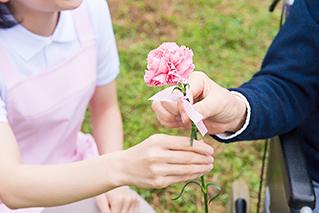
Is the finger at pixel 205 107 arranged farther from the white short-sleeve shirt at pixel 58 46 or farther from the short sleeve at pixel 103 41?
the short sleeve at pixel 103 41

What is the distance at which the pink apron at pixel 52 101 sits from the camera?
1496 millimetres

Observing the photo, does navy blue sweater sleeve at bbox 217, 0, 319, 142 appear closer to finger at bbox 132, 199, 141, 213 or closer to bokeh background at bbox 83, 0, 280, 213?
finger at bbox 132, 199, 141, 213

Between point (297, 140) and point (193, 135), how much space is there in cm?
46


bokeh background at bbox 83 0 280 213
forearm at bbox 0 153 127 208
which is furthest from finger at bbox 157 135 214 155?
bokeh background at bbox 83 0 280 213

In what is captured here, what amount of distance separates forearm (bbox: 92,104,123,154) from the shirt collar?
25 centimetres

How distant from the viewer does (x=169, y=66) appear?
37.7 inches

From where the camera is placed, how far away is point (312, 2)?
141cm

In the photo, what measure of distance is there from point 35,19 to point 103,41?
0.22m

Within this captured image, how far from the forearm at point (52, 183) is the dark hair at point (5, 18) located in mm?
309

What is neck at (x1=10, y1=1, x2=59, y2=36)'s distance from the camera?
1.45 meters

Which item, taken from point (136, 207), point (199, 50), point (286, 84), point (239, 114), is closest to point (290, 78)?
point (286, 84)

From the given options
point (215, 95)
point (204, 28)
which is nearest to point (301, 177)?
point (215, 95)

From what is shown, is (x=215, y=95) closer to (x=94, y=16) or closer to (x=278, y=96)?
(x=278, y=96)

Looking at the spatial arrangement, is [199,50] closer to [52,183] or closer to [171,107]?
[52,183]
